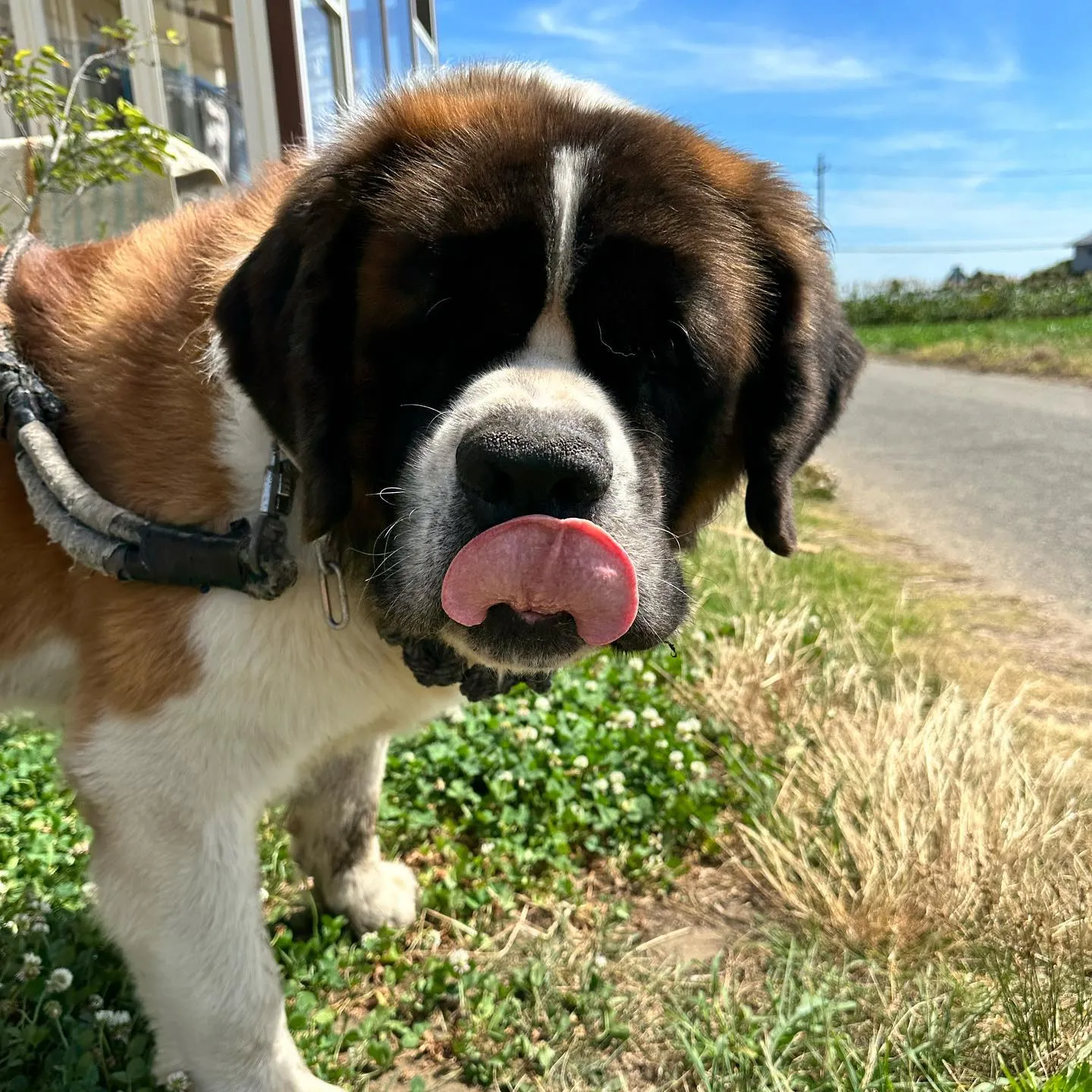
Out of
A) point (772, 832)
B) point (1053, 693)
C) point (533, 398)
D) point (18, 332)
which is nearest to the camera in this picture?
point (533, 398)

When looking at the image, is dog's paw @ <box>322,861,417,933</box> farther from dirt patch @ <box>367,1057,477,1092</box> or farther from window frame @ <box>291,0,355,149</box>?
window frame @ <box>291,0,355,149</box>

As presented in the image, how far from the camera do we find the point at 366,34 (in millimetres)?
10148

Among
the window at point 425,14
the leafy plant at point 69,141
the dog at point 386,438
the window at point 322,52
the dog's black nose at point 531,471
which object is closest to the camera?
the dog's black nose at point 531,471

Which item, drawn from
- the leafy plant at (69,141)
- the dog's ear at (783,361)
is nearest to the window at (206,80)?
the leafy plant at (69,141)

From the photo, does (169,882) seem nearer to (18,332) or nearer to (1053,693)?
(18,332)

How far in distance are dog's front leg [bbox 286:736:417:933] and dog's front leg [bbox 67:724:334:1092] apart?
1.85ft

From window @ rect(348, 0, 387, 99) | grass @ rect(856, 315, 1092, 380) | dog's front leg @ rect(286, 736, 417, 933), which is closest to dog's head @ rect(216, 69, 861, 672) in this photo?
dog's front leg @ rect(286, 736, 417, 933)

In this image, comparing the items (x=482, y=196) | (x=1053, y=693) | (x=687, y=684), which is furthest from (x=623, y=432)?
(x=1053, y=693)

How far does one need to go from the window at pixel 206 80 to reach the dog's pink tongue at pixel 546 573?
640 centimetres

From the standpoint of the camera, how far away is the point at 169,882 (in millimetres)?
1682

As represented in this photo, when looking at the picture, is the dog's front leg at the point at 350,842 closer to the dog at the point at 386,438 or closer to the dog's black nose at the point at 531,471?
the dog at the point at 386,438

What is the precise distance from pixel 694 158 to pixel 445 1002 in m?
1.88

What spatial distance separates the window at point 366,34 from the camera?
951 centimetres

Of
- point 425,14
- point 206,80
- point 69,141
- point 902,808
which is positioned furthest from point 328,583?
point 425,14
